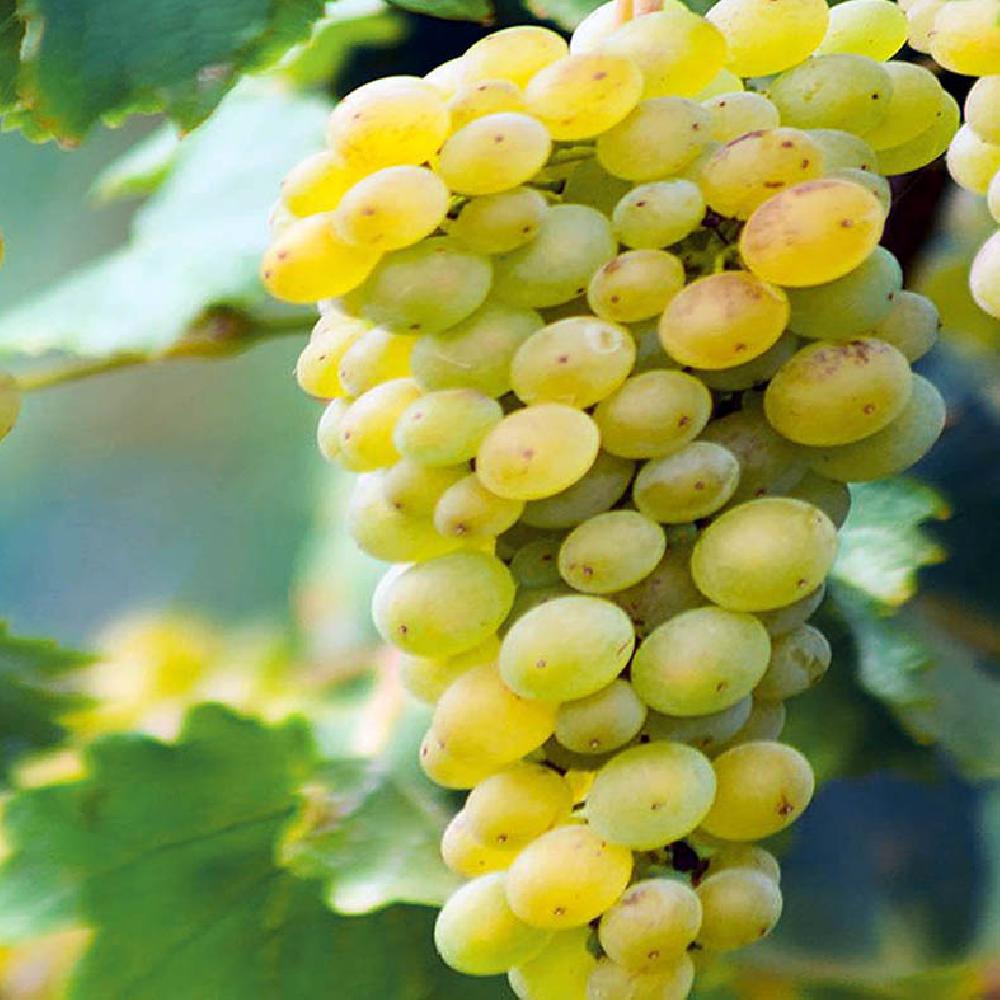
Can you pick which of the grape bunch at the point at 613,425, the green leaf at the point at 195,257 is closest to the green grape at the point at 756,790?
the grape bunch at the point at 613,425

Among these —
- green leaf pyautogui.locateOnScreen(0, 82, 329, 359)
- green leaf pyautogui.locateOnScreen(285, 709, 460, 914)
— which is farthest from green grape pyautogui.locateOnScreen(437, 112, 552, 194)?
green leaf pyautogui.locateOnScreen(0, 82, 329, 359)

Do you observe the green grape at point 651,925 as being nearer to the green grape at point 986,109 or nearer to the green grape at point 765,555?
the green grape at point 765,555

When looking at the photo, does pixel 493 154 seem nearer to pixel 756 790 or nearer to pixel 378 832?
pixel 756 790

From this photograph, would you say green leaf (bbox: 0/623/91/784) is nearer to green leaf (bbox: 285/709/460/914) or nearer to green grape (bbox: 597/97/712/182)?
green leaf (bbox: 285/709/460/914)

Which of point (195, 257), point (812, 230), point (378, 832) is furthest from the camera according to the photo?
point (195, 257)

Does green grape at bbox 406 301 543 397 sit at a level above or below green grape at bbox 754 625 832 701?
above

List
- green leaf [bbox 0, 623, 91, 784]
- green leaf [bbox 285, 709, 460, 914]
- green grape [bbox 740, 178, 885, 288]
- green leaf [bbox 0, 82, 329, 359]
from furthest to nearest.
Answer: green leaf [bbox 0, 82, 329, 359] → green leaf [bbox 0, 623, 91, 784] → green leaf [bbox 285, 709, 460, 914] → green grape [bbox 740, 178, 885, 288]

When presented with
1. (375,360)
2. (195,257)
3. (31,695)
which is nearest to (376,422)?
(375,360)
